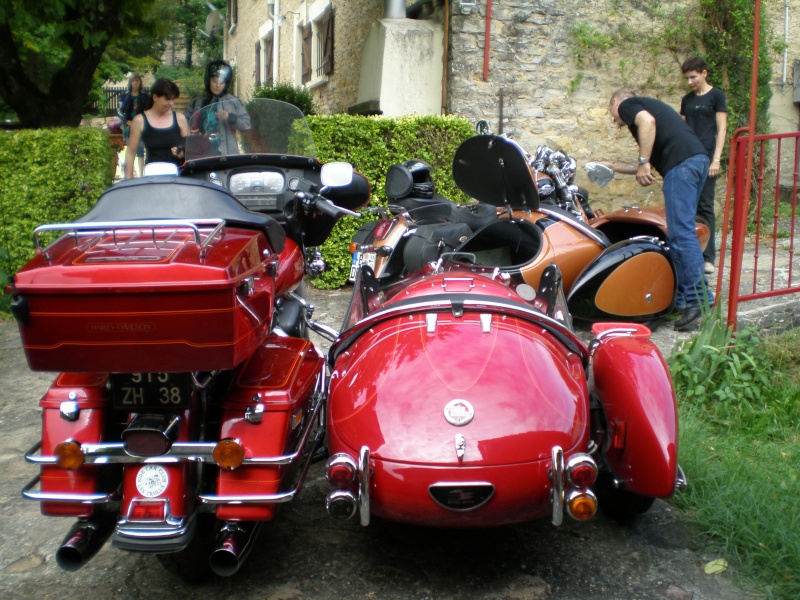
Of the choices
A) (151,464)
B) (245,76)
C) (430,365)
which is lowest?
(151,464)

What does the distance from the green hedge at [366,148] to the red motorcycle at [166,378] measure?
15.9ft

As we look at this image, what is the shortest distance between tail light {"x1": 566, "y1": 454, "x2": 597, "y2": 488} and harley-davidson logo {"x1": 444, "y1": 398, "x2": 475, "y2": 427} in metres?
0.35

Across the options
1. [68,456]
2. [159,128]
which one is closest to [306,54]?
[159,128]

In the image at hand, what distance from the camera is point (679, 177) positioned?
6043 mm

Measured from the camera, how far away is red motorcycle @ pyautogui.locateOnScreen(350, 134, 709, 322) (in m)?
4.98

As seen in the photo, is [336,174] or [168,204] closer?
[168,204]

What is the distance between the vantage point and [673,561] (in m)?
3.23

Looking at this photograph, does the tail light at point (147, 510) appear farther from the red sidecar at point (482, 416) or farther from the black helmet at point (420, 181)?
the black helmet at point (420, 181)

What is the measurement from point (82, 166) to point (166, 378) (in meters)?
6.08

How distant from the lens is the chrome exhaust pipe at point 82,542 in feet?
8.41

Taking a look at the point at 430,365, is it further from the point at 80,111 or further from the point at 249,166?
the point at 80,111

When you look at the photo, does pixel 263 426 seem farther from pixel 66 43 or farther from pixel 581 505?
pixel 66 43

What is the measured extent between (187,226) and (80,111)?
7835 mm

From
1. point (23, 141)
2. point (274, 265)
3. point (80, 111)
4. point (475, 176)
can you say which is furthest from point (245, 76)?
point (274, 265)
